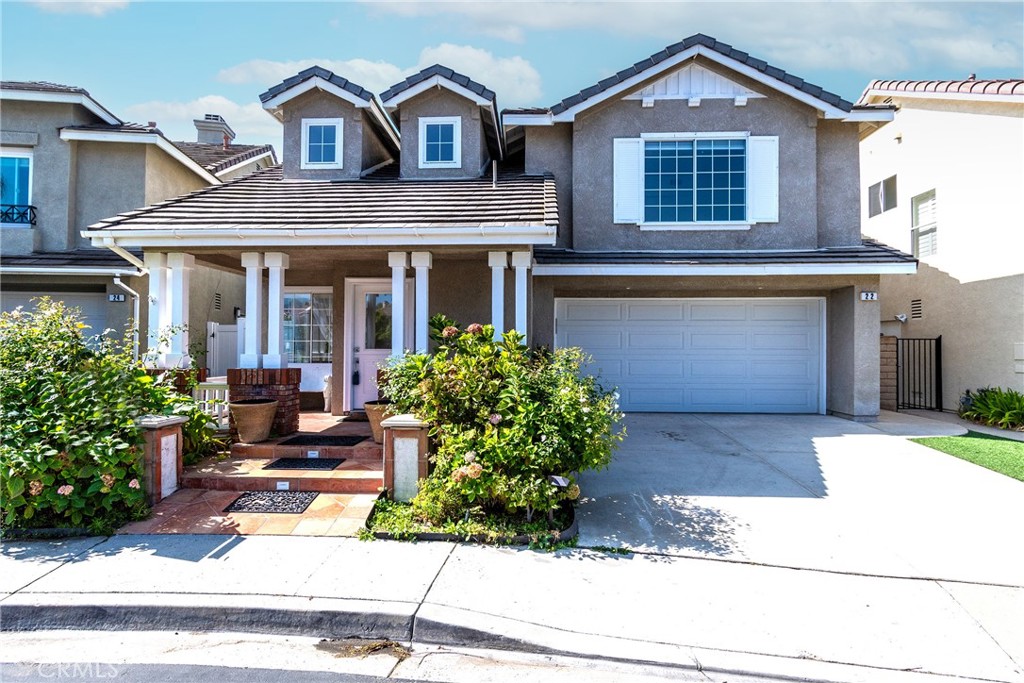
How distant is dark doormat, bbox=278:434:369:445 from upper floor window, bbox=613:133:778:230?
6.72 m

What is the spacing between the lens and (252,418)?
7242 mm

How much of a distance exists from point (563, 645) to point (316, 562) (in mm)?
2195

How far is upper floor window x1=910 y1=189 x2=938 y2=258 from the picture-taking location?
13.6 m

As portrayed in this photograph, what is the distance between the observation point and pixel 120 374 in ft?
19.7

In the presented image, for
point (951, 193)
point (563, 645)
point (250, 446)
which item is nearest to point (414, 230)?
point (250, 446)

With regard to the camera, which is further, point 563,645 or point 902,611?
point 902,611

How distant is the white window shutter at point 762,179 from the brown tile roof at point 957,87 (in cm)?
465

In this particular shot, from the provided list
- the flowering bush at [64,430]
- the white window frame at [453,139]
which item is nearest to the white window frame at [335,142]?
the white window frame at [453,139]

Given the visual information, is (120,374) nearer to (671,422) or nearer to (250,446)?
(250,446)

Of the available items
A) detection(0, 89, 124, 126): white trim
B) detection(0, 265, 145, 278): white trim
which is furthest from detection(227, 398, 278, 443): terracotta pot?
detection(0, 89, 124, 126): white trim

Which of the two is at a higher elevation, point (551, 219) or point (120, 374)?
point (551, 219)

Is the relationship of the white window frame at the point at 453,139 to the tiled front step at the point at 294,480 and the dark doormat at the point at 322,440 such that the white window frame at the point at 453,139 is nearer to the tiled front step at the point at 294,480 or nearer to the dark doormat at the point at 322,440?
the dark doormat at the point at 322,440

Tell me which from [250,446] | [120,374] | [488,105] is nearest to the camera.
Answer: [120,374]

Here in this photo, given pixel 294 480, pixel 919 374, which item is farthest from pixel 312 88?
pixel 919 374
